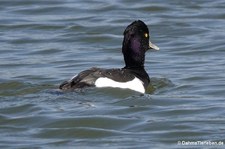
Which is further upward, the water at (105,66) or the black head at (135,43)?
the black head at (135,43)

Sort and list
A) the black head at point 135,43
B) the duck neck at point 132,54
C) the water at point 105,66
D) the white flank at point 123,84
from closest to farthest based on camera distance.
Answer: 1. the water at point 105,66
2. the white flank at point 123,84
3. the black head at point 135,43
4. the duck neck at point 132,54

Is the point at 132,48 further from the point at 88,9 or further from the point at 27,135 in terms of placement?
the point at 88,9

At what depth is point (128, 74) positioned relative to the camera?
14523 mm

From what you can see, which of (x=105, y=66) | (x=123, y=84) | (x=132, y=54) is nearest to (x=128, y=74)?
(x=123, y=84)

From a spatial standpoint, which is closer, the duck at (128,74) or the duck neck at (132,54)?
the duck at (128,74)

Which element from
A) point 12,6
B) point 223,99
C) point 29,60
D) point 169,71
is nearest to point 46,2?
point 12,6

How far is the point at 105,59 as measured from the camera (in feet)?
56.9

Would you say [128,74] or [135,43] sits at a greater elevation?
[135,43]

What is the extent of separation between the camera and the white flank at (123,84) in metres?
14.0

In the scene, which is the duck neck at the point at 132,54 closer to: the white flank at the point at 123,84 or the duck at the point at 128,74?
the duck at the point at 128,74

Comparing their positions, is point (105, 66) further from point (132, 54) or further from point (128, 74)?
point (128, 74)

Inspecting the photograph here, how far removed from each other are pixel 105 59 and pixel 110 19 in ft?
11.7

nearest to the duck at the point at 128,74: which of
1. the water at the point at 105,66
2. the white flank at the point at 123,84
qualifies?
the white flank at the point at 123,84

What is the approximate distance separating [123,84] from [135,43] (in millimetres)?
1217
